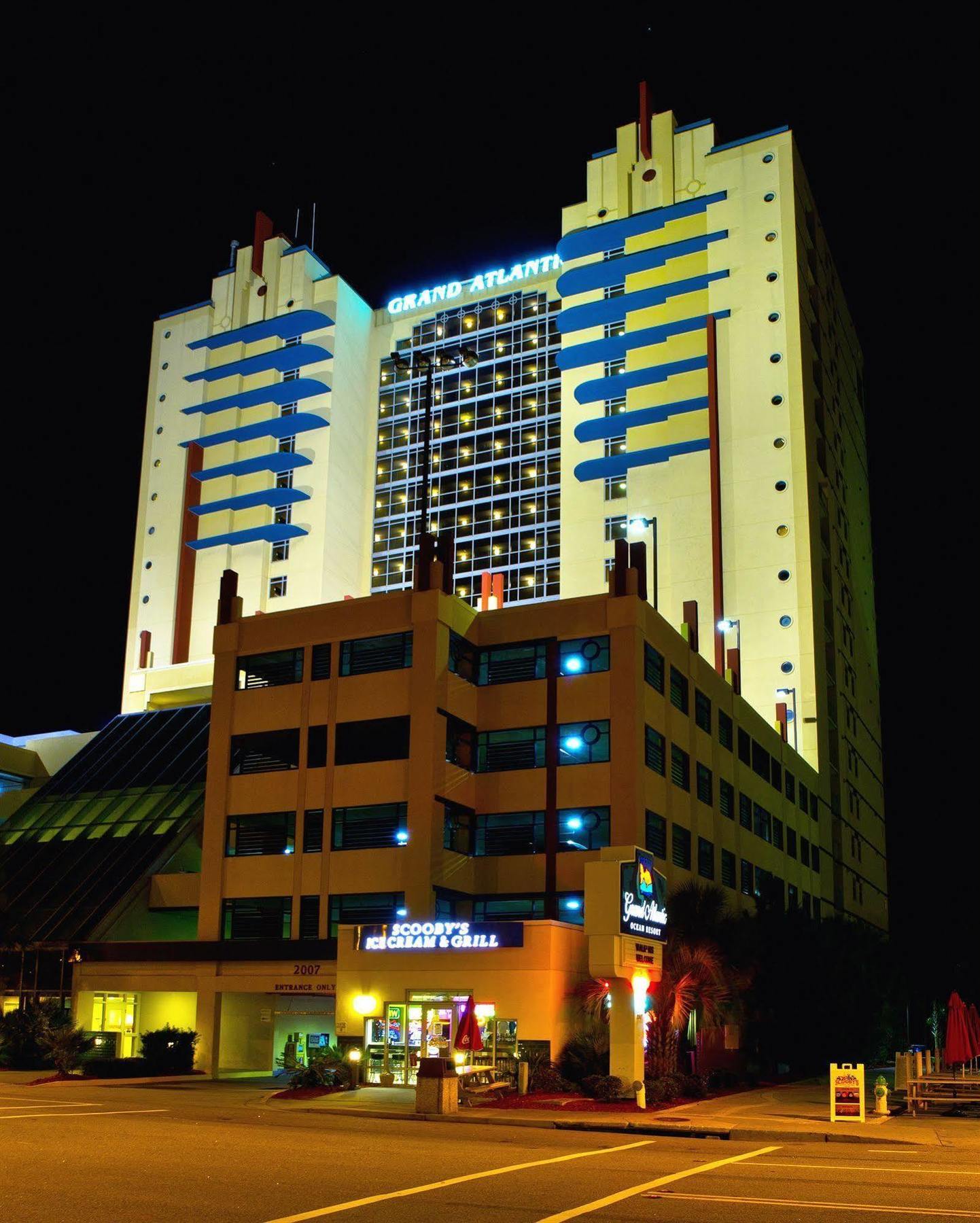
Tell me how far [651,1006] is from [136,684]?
80.1 m

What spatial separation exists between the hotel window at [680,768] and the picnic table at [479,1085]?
1840cm

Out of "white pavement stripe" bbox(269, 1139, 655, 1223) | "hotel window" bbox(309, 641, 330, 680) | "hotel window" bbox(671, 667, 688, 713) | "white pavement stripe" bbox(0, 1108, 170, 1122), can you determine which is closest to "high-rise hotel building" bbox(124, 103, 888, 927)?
"hotel window" bbox(671, 667, 688, 713)

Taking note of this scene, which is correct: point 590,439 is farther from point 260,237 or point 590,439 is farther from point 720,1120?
point 720,1120

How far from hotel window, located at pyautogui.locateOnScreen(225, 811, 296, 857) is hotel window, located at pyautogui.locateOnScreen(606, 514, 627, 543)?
Answer: 53.6m

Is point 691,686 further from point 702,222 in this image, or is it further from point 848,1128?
point 702,222

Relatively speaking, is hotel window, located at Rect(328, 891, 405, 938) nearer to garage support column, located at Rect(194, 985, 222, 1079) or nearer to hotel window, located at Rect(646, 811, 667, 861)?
garage support column, located at Rect(194, 985, 222, 1079)

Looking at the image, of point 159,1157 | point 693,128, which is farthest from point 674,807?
point 693,128

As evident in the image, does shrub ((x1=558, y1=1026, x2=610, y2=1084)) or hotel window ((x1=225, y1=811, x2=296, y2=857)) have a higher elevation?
hotel window ((x1=225, y1=811, x2=296, y2=857))

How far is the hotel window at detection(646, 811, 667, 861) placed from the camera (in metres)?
51.2

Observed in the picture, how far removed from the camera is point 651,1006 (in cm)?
3988

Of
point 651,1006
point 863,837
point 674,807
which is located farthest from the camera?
point 863,837

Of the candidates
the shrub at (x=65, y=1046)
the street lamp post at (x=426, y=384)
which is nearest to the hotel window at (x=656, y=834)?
the street lamp post at (x=426, y=384)

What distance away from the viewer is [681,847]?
55312 millimetres

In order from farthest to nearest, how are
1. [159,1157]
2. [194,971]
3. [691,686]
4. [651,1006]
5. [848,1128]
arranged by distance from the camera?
[691,686], [194,971], [651,1006], [848,1128], [159,1157]
